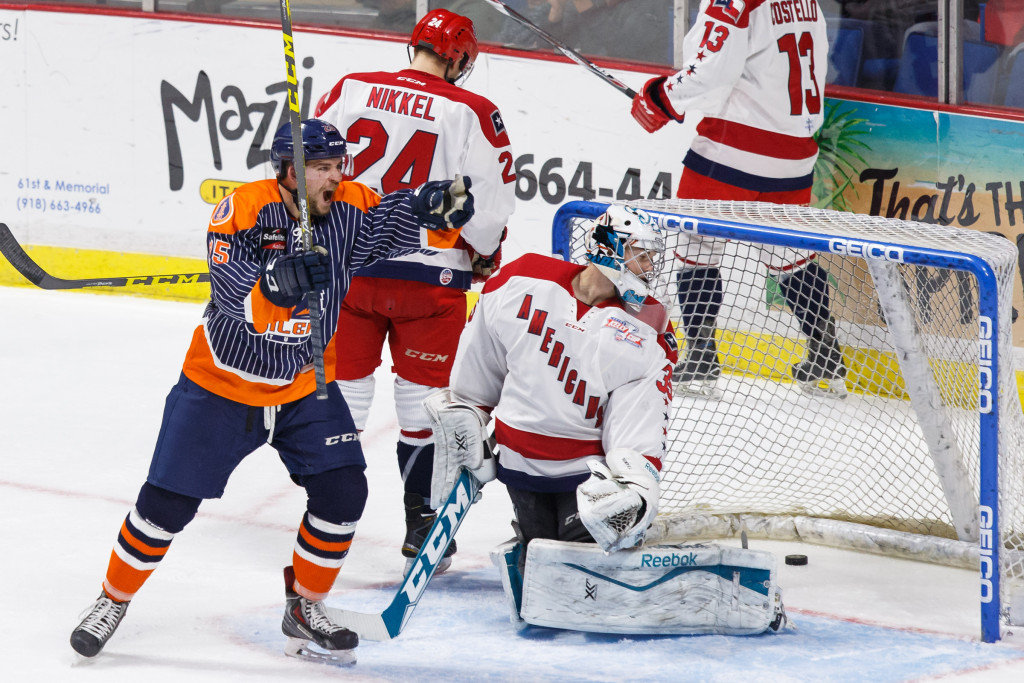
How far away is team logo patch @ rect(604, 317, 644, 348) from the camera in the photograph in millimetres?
3092

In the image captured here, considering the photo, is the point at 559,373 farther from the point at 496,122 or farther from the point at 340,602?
the point at 496,122

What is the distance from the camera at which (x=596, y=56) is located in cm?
560

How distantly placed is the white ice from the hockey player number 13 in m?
1.66

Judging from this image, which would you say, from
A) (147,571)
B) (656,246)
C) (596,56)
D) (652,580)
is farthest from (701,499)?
(596,56)

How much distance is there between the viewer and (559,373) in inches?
124

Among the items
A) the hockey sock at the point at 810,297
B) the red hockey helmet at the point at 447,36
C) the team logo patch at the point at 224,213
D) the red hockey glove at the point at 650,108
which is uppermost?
the red hockey helmet at the point at 447,36

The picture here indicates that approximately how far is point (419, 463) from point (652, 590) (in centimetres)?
78

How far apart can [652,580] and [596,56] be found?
286cm

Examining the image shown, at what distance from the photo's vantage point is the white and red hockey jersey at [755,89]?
4.78 metres

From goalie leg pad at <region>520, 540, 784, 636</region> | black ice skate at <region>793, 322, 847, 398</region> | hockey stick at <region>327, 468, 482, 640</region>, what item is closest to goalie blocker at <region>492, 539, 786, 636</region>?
goalie leg pad at <region>520, 540, 784, 636</region>

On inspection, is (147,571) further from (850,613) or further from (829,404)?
(829,404)

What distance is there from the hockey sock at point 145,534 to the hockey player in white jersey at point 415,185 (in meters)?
0.79

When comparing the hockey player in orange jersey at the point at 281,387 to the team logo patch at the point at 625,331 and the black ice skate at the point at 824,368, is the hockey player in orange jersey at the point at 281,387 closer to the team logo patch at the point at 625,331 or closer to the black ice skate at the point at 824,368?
the team logo patch at the point at 625,331

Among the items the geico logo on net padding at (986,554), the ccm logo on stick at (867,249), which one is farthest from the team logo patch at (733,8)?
the geico logo on net padding at (986,554)
